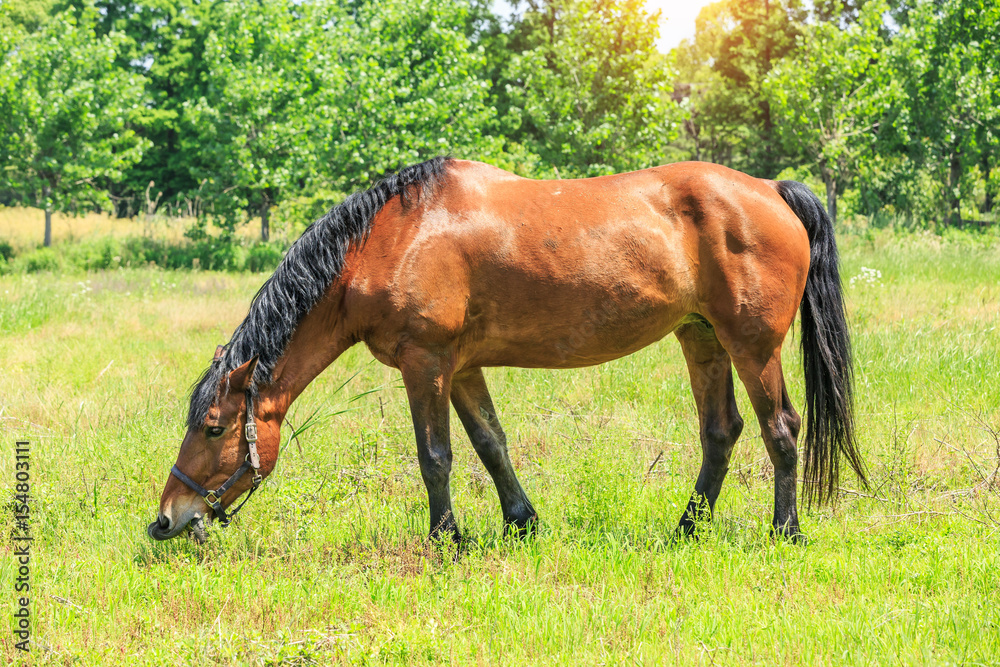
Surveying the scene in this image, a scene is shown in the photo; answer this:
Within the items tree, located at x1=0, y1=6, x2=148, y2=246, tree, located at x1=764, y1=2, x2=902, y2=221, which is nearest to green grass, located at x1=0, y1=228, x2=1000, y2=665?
tree, located at x1=764, y1=2, x2=902, y2=221

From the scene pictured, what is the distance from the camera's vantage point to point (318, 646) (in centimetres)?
289

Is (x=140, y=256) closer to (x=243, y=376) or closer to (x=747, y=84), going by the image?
(x=243, y=376)

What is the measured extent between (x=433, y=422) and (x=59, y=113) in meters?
18.0

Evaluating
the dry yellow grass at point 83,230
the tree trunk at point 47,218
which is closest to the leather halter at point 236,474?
the dry yellow grass at point 83,230

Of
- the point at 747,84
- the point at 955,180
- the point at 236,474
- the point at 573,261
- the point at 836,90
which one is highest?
the point at 747,84

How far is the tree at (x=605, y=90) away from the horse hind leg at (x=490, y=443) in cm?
1415

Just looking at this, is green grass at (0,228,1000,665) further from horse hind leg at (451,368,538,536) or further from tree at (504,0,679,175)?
tree at (504,0,679,175)

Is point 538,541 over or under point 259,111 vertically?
under

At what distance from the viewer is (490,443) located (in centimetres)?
411

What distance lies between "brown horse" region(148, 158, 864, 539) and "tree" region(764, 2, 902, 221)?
15.9 m

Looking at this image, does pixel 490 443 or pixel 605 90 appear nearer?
pixel 490 443

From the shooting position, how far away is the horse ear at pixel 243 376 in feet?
11.8

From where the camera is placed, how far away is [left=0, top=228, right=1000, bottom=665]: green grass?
286 centimetres

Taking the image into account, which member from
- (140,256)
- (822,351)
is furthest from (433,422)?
(140,256)
